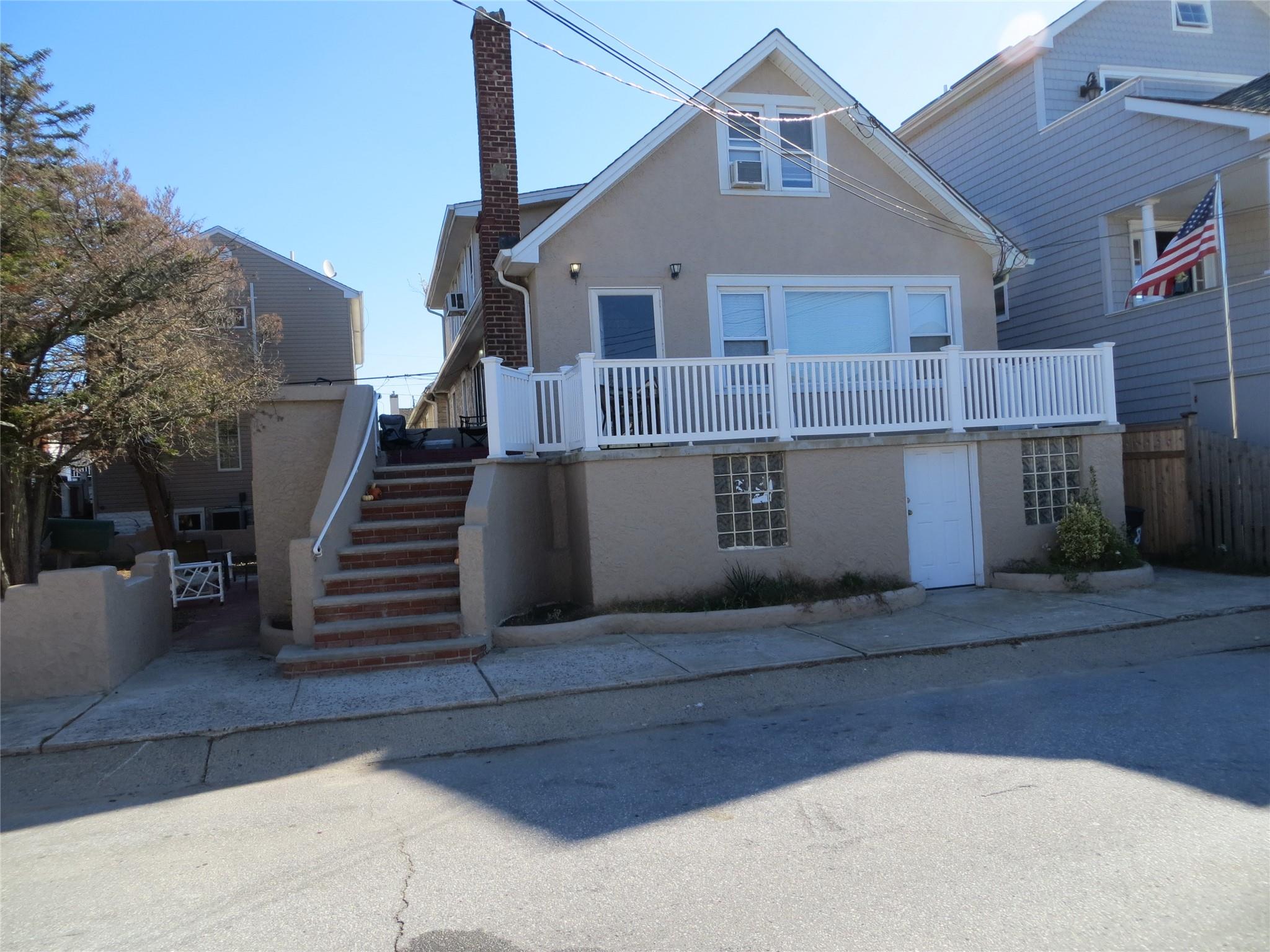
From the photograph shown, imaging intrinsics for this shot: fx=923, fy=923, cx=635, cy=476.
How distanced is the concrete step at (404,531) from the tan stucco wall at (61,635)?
2.46m

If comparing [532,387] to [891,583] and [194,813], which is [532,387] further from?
[194,813]

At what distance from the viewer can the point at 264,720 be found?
7027 millimetres

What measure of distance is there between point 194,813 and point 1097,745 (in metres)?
5.55

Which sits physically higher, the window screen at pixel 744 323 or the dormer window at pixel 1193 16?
the dormer window at pixel 1193 16

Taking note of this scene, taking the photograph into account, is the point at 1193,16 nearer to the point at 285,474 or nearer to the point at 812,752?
the point at 812,752

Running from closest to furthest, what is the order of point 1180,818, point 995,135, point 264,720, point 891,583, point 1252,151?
point 1180,818, point 264,720, point 891,583, point 1252,151, point 995,135

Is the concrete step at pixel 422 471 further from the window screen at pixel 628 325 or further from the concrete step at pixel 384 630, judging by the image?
the concrete step at pixel 384 630

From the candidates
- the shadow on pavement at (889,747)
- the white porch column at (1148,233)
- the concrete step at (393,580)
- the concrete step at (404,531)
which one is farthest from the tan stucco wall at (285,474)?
the white porch column at (1148,233)

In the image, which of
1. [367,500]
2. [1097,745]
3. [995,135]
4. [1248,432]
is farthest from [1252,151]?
[367,500]

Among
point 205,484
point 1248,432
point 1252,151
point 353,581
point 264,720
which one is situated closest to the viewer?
point 264,720

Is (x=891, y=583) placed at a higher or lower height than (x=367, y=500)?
lower

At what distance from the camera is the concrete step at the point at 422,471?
11266 mm

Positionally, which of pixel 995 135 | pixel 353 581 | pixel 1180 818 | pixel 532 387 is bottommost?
pixel 1180 818

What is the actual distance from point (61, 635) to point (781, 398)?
757cm
